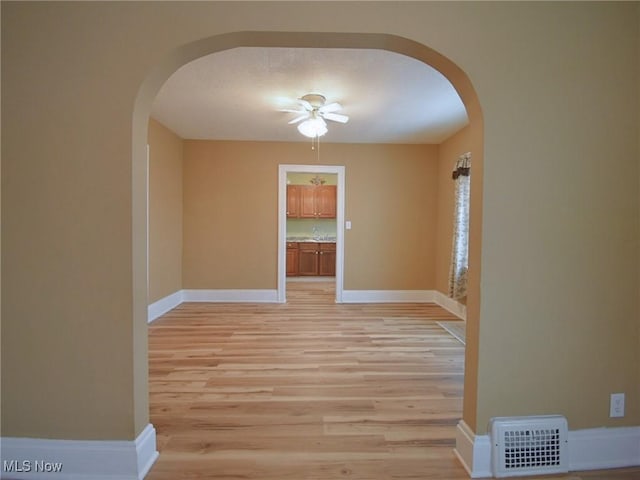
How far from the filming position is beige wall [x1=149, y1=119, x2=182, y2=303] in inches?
153

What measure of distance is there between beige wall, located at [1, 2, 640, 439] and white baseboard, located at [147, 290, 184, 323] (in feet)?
8.27

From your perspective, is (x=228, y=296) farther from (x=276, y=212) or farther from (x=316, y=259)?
(x=316, y=259)

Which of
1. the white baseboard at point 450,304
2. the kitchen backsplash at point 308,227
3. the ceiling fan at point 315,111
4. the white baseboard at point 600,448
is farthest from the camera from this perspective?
the kitchen backsplash at point 308,227

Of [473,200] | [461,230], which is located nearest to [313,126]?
[473,200]

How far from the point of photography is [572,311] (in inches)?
59.5

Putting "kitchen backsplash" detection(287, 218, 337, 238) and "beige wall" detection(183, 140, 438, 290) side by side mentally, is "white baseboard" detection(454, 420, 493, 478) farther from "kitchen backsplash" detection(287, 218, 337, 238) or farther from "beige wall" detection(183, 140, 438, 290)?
"kitchen backsplash" detection(287, 218, 337, 238)

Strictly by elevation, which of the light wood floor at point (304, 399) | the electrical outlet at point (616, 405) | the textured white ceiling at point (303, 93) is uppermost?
the textured white ceiling at point (303, 93)

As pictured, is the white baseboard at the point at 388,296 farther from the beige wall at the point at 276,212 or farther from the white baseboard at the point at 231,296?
the white baseboard at the point at 231,296

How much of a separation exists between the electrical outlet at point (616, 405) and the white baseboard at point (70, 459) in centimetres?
229

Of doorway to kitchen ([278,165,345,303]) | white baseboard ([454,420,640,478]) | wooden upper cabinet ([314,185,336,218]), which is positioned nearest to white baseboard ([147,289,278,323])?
doorway to kitchen ([278,165,345,303])

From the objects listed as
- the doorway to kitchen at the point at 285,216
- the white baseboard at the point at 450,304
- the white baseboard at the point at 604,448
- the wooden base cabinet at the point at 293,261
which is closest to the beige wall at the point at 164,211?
the doorway to kitchen at the point at 285,216

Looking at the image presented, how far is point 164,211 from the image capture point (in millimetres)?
4230

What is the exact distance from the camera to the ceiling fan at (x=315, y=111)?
122 inches

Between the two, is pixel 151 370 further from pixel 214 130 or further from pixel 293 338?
pixel 214 130
